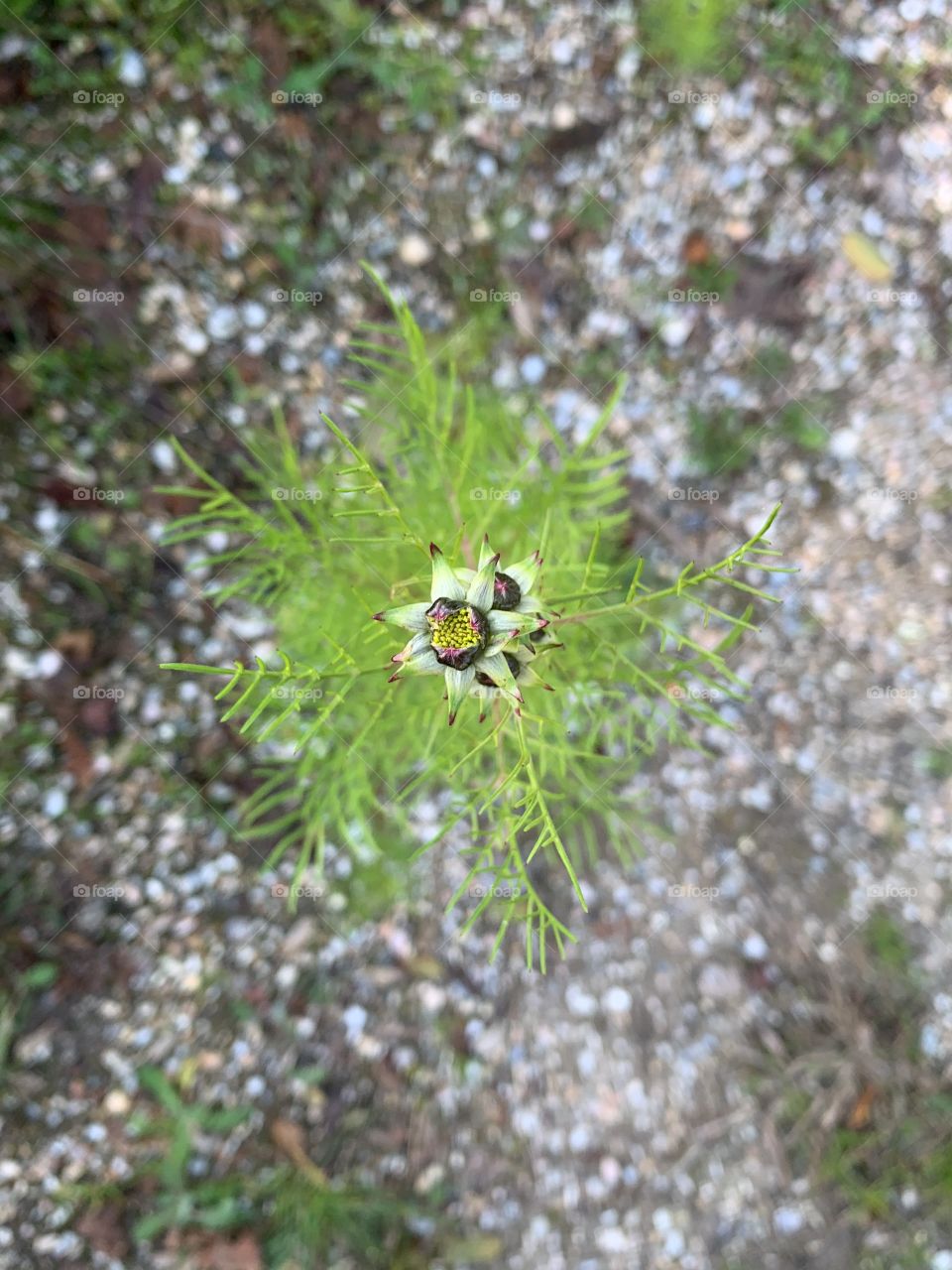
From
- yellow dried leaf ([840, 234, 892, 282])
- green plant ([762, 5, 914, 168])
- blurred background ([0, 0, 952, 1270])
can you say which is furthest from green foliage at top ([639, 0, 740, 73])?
yellow dried leaf ([840, 234, 892, 282])

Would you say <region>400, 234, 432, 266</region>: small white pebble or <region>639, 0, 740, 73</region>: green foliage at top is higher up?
<region>639, 0, 740, 73</region>: green foliage at top

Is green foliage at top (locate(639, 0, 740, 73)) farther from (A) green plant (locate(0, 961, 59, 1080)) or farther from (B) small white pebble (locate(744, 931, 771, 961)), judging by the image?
(A) green plant (locate(0, 961, 59, 1080))

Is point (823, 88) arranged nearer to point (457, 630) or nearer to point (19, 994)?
point (457, 630)

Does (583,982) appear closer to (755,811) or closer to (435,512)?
(755,811)

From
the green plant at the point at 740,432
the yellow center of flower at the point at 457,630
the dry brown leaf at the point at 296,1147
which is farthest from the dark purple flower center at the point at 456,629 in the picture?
the dry brown leaf at the point at 296,1147

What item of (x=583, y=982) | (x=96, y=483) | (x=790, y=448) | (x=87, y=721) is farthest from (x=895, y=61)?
(x=87, y=721)

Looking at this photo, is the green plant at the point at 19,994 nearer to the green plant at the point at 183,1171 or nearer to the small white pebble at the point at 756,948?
the green plant at the point at 183,1171

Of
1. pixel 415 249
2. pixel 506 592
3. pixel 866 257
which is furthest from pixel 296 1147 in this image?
pixel 866 257
